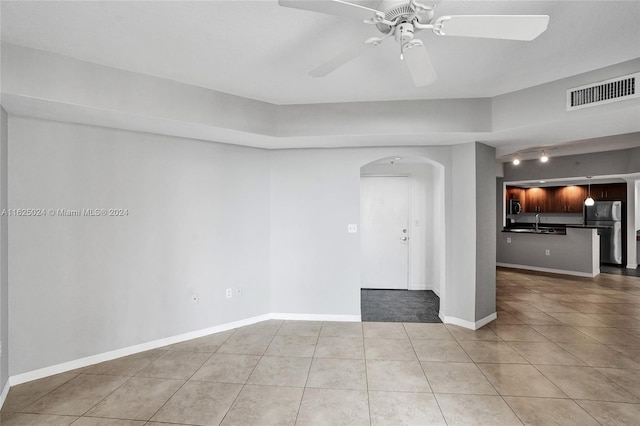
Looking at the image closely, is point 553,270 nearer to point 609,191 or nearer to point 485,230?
point 609,191

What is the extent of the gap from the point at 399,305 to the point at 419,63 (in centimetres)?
362

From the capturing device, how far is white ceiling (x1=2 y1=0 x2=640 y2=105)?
1854mm

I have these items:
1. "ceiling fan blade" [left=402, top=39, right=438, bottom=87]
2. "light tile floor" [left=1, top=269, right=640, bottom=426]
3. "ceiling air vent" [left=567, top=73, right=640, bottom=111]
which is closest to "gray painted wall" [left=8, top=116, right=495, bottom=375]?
"light tile floor" [left=1, top=269, right=640, bottom=426]

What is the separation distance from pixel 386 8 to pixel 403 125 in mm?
1895

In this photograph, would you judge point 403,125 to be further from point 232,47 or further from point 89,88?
point 89,88

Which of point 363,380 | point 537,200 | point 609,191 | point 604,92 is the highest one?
point 604,92

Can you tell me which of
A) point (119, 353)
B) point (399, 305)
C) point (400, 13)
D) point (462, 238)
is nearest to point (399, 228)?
point (399, 305)

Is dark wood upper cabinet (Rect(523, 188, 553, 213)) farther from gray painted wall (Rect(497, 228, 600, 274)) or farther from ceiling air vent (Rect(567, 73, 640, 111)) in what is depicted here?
ceiling air vent (Rect(567, 73, 640, 111))

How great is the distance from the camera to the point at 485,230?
3855mm

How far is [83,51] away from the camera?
232cm

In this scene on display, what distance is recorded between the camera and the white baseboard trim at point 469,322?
3.71 m

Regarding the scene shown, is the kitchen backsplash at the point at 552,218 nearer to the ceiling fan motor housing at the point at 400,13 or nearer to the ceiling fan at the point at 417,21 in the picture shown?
the ceiling fan at the point at 417,21

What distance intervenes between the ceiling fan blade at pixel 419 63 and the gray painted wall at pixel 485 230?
2028 mm

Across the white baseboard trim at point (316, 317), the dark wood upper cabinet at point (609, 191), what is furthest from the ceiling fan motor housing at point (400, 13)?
the dark wood upper cabinet at point (609, 191)
